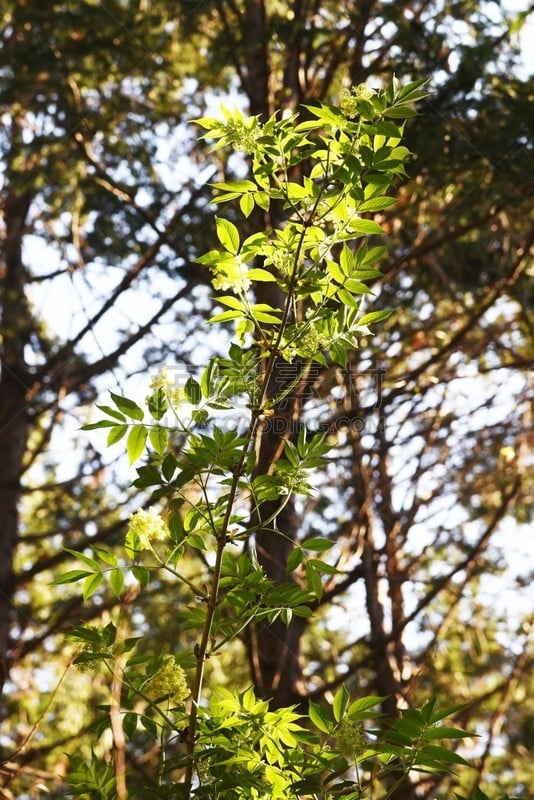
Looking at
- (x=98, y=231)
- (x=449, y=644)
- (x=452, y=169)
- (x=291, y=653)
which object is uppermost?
(x=98, y=231)

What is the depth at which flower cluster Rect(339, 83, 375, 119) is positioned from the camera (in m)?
1.40

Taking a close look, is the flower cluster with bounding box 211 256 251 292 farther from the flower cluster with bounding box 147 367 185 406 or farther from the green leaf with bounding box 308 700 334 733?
the green leaf with bounding box 308 700 334 733

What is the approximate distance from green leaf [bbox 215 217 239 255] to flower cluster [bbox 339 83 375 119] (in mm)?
277

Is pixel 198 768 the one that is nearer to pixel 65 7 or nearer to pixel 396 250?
pixel 396 250

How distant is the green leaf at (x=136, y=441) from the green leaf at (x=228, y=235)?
36 cm

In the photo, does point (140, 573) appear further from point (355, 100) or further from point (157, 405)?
point (355, 100)

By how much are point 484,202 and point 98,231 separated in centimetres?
278

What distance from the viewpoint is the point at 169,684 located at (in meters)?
1.43

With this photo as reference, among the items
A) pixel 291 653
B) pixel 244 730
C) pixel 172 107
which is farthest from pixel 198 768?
pixel 172 107

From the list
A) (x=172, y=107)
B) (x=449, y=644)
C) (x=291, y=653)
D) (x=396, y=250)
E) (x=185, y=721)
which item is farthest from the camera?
(x=449, y=644)

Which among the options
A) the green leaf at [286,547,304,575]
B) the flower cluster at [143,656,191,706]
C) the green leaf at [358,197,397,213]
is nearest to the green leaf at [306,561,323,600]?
the green leaf at [286,547,304,575]

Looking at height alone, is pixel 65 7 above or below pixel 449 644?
above

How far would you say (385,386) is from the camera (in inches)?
187

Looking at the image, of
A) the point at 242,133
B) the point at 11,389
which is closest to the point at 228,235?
the point at 242,133
